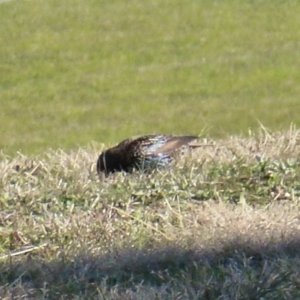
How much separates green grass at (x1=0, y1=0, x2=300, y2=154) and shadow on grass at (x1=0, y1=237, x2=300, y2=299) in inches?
231

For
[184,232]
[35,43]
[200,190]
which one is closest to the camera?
[184,232]

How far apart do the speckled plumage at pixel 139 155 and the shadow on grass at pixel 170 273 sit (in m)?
1.76

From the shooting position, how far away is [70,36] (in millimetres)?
16359

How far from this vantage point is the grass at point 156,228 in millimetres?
4219

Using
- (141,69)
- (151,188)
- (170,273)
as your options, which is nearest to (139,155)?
(151,188)

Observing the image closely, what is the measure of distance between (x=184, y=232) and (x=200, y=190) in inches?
35.8

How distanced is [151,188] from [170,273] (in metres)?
1.42

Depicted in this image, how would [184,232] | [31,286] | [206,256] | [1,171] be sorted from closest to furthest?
[31,286] < [206,256] < [184,232] < [1,171]

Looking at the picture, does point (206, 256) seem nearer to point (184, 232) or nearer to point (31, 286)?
point (184, 232)

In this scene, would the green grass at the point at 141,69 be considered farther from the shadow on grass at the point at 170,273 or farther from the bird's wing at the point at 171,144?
the shadow on grass at the point at 170,273

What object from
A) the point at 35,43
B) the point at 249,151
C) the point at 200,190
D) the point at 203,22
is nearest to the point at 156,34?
the point at 203,22

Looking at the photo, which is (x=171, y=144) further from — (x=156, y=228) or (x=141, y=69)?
(x=141, y=69)

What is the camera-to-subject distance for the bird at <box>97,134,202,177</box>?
6.37 meters

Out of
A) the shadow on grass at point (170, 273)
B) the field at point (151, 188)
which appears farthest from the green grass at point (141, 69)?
the shadow on grass at point (170, 273)
